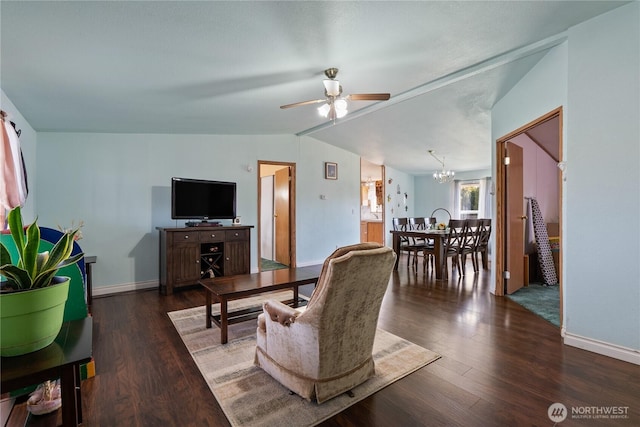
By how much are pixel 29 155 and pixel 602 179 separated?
544 cm

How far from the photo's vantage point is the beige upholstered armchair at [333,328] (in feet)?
5.10

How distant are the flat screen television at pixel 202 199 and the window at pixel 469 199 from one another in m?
6.04

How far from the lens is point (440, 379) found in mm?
1972

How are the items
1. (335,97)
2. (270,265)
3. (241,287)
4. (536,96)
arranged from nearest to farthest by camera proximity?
(241,287) < (335,97) < (536,96) < (270,265)

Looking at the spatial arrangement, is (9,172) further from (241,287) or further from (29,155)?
(241,287)

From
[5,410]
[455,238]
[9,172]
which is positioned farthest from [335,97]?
[455,238]

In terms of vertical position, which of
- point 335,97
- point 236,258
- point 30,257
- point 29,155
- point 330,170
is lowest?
point 236,258

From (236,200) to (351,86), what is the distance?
265 centimetres

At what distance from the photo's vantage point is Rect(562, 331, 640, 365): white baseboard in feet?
7.14

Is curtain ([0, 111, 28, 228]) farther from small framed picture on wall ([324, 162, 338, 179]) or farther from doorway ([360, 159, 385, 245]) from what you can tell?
doorway ([360, 159, 385, 245])

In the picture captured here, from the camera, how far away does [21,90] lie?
2428mm

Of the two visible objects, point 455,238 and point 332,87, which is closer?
point 332,87

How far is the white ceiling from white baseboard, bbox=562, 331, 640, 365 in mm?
2443

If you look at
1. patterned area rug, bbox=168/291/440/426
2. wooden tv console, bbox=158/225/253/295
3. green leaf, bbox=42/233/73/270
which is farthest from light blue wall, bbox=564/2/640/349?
wooden tv console, bbox=158/225/253/295
